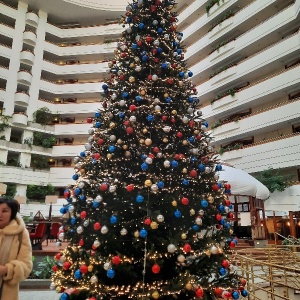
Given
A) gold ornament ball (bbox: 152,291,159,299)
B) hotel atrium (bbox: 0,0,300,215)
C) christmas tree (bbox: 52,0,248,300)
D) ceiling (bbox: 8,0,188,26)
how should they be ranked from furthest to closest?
ceiling (bbox: 8,0,188,26)
hotel atrium (bbox: 0,0,300,215)
christmas tree (bbox: 52,0,248,300)
gold ornament ball (bbox: 152,291,159,299)

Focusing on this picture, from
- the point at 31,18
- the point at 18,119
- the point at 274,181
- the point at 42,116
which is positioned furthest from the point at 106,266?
the point at 31,18

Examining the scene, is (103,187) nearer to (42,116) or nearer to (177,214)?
(177,214)

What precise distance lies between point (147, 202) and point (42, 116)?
23765 mm

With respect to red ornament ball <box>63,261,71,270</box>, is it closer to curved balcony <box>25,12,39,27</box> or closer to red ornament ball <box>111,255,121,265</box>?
red ornament ball <box>111,255,121,265</box>

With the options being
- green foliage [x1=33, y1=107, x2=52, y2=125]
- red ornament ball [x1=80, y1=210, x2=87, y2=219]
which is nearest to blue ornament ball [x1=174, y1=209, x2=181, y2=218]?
red ornament ball [x1=80, y1=210, x2=87, y2=219]

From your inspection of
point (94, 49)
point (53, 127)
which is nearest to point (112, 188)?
point (53, 127)

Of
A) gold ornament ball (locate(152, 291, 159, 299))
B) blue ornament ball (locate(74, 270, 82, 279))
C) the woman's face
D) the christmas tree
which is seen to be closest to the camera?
the woman's face

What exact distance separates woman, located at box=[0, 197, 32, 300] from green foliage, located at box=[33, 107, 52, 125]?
23.7 meters

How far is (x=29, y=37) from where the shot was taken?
81.9 ft

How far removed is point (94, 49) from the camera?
27453mm

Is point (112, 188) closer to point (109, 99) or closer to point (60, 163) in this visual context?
point (109, 99)

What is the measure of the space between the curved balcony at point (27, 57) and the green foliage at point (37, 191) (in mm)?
10332

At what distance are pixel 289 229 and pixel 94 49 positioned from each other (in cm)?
2173

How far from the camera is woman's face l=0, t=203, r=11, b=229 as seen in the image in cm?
261
